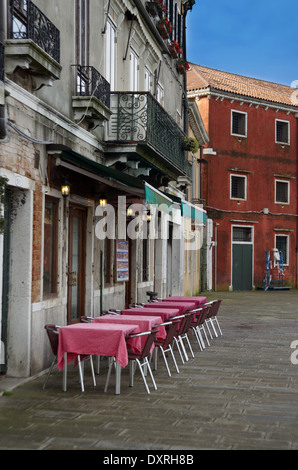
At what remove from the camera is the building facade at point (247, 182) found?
3284 centimetres

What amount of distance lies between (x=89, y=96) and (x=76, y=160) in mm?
1718

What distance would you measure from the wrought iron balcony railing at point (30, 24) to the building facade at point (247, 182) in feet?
77.1

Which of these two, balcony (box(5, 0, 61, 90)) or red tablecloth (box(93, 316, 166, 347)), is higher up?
balcony (box(5, 0, 61, 90))

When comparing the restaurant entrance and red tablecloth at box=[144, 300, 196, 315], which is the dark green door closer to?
red tablecloth at box=[144, 300, 196, 315]

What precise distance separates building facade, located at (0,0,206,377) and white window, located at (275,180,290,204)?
17.8 meters

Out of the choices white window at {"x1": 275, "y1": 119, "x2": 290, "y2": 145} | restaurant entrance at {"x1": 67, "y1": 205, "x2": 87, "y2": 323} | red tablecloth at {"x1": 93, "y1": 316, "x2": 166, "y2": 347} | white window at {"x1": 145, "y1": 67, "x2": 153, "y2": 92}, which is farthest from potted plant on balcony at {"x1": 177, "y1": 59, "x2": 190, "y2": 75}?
white window at {"x1": 275, "y1": 119, "x2": 290, "y2": 145}

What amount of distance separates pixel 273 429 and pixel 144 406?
155cm

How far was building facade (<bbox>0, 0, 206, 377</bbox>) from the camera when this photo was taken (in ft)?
28.3

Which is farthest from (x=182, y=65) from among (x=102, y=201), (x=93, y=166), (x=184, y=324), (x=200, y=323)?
(x=184, y=324)

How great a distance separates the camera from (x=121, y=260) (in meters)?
14.2

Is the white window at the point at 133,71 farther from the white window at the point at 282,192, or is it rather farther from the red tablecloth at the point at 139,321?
the white window at the point at 282,192

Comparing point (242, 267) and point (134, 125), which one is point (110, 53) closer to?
point (134, 125)

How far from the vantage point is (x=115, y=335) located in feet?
25.8

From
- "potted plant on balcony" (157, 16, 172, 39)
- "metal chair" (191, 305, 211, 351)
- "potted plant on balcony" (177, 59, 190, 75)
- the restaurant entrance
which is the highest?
"potted plant on balcony" (177, 59, 190, 75)
